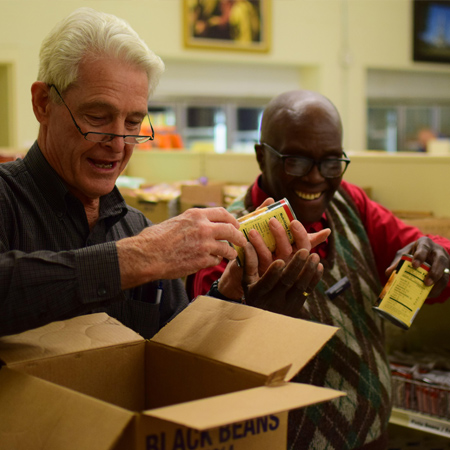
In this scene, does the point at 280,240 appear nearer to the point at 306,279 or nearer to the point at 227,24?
the point at 306,279

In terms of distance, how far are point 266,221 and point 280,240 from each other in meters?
0.06

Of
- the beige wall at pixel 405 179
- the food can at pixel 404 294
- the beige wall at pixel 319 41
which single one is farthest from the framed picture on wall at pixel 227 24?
the food can at pixel 404 294

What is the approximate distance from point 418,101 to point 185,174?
282 inches

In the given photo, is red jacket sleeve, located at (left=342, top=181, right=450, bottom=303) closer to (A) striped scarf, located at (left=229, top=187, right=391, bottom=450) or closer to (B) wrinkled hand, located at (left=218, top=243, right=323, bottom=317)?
(A) striped scarf, located at (left=229, top=187, right=391, bottom=450)

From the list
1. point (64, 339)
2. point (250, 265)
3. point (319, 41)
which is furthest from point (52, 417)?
point (319, 41)

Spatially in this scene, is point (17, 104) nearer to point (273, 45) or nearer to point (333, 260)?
point (273, 45)

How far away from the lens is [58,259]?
38.5 inches

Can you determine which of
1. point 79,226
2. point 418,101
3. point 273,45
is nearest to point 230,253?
point 79,226

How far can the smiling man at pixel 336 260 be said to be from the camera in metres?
1.66

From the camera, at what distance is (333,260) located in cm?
178

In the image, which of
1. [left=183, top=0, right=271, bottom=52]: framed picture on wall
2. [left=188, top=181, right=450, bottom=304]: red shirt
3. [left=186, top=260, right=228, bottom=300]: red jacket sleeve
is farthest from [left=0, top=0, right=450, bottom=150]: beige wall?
[left=186, top=260, right=228, bottom=300]: red jacket sleeve

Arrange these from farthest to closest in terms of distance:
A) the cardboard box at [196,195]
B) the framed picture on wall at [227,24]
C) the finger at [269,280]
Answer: the framed picture on wall at [227,24] → the cardboard box at [196,195] → the finger at [269,280]

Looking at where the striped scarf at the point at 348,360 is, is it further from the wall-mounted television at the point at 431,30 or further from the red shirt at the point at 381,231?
the wall-mounted television at the point at 431,30

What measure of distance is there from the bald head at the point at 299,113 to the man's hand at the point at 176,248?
0.73 meters
